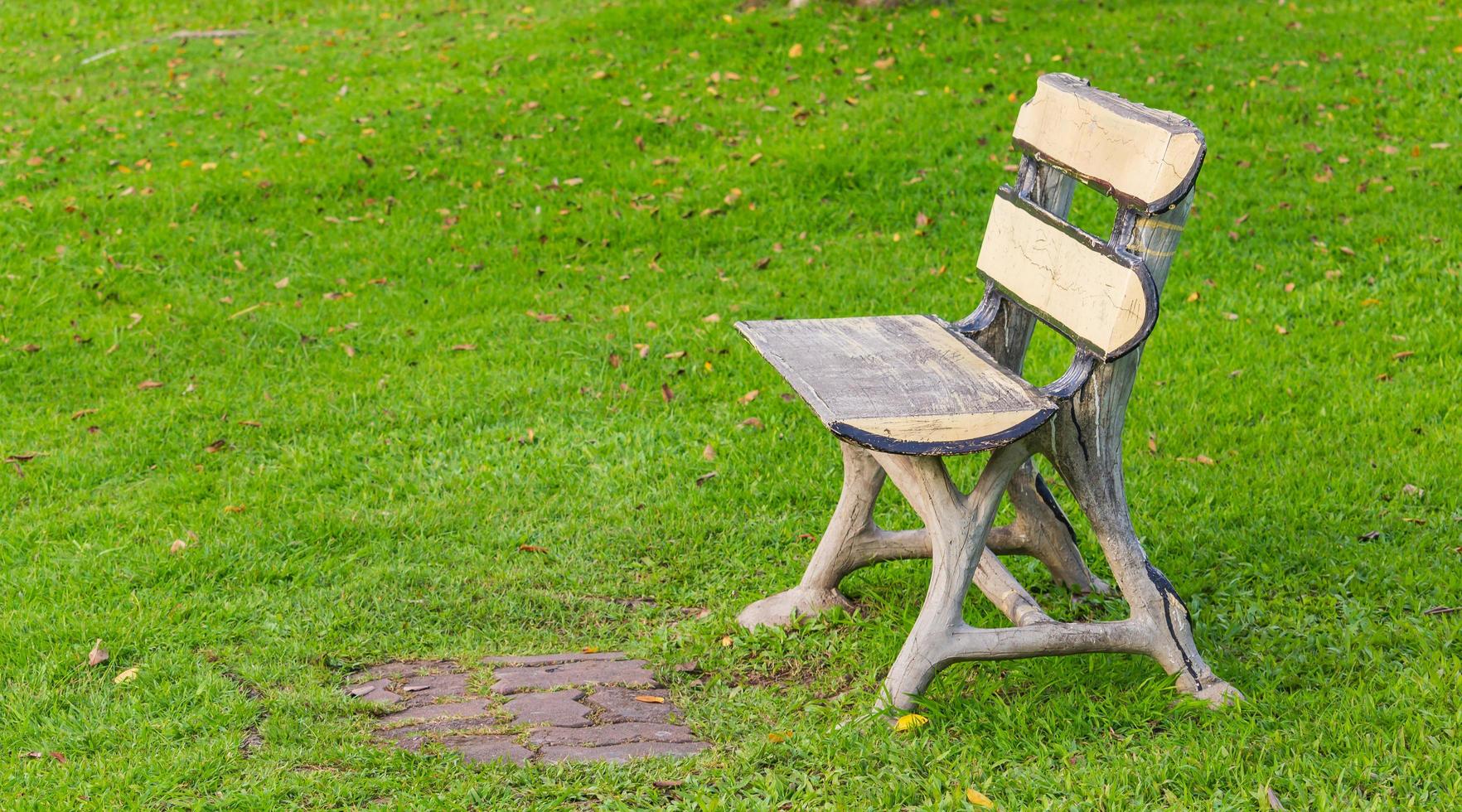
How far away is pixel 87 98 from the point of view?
1071 cm

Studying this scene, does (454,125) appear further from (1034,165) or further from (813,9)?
(1034,165)

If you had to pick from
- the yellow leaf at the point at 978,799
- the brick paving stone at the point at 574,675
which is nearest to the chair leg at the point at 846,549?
the brick paving stone at the point at 574,675

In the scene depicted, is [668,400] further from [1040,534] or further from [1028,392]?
[1028,392]

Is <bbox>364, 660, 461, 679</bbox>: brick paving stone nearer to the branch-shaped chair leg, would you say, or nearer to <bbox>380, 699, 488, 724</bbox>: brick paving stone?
<bbox>380, 699, 488, 724</bbox>: brick paving stone

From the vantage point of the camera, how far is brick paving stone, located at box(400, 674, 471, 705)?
3725 mm

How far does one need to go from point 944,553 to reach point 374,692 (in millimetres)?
1706

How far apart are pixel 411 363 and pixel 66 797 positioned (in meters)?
3.29

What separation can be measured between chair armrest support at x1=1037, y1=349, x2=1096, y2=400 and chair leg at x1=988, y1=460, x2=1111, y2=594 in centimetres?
60

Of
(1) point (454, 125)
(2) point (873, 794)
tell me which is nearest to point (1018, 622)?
A: (2) point (873, 794)

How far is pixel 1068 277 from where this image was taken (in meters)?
3.44

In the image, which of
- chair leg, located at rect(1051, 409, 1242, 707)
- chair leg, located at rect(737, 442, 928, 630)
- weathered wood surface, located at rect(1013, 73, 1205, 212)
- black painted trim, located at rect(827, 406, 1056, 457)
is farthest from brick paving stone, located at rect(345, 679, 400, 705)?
weathered wood surface, located at rect(1013, 73, 1205, 212)

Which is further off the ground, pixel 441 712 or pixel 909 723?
pixel 909 723

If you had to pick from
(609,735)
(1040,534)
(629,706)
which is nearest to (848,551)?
(1040,534)

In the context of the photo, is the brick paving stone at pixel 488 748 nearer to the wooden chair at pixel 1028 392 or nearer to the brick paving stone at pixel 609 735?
the brick paving stone at pixel 609 735
